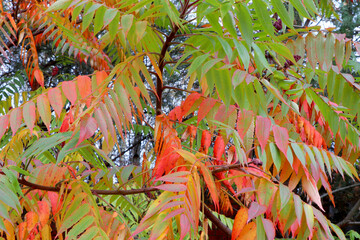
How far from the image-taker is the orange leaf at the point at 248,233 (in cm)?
74

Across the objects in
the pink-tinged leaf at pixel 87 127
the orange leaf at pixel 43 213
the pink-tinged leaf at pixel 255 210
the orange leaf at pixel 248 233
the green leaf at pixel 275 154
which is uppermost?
the pink-tinged leaf at pixel 87 127

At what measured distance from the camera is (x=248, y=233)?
2.46 ft

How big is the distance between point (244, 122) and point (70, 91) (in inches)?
17.8

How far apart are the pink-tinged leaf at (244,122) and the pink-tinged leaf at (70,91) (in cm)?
42

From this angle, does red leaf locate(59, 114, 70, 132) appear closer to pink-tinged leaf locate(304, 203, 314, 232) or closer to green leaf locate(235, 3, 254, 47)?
green leaf locate(235, 3, 254, 47)

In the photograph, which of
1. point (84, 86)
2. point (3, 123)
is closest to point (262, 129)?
point (84, 86)

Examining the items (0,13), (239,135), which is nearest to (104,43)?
(239,135)

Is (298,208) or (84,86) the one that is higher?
(84,86)

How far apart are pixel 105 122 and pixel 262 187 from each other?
0.37m

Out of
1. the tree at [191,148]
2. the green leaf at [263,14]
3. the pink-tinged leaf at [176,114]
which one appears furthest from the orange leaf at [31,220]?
the green leaf at [263,14]

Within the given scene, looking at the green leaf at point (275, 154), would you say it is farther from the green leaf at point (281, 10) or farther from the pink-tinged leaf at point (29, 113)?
the pink-tinged leaf at point (29, 113)

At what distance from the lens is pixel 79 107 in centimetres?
83

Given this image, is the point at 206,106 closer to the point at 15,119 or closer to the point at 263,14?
the point at 263,14

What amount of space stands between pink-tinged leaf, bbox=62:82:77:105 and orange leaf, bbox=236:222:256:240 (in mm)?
518
